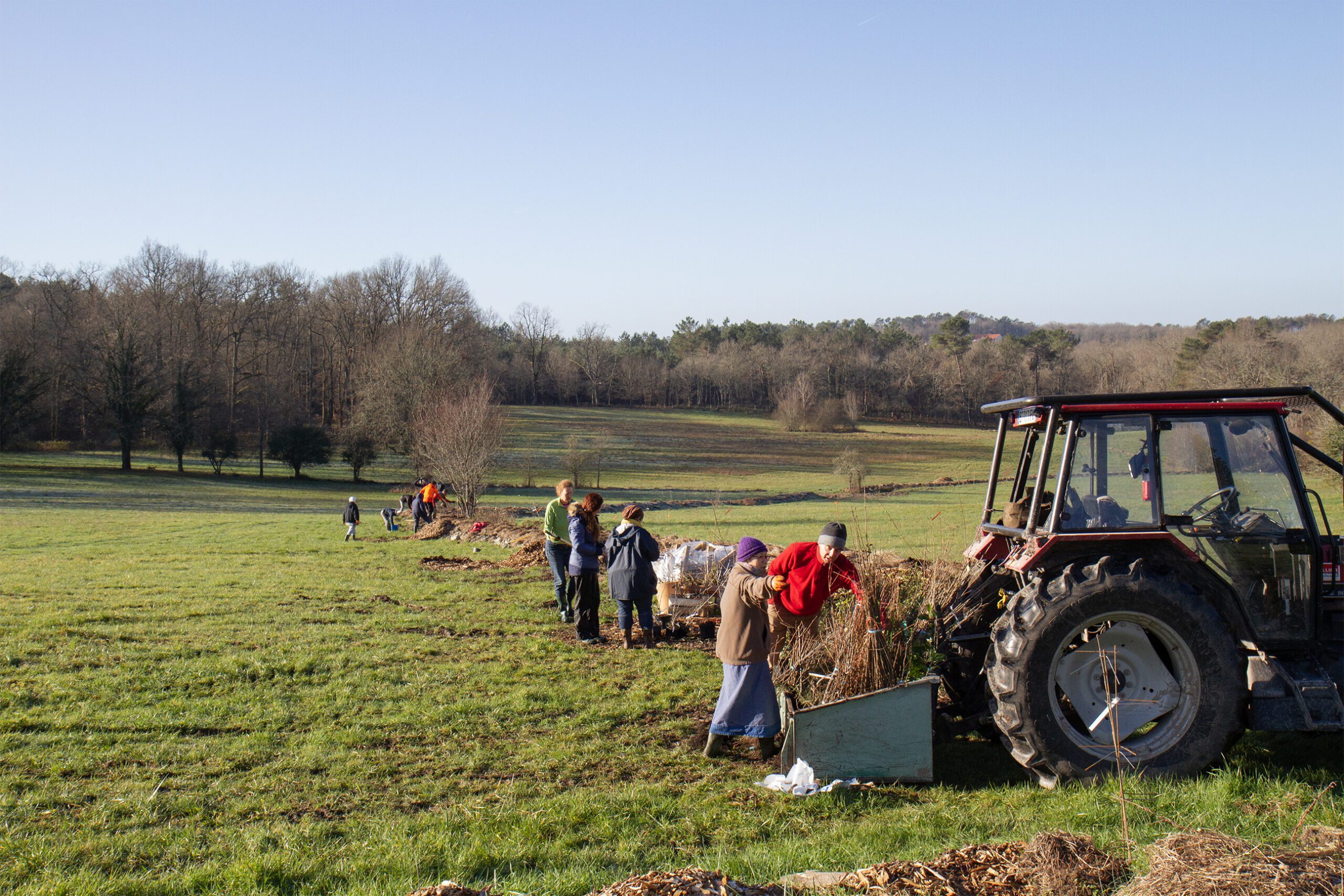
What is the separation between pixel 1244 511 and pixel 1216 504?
17 centimetres

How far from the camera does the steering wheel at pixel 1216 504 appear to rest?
18.3ft

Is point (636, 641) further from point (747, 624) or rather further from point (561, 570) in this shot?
point (747, 624)

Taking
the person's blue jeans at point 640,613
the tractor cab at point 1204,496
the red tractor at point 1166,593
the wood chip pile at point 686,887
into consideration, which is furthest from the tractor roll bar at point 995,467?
the wood chip pile at point 686,887

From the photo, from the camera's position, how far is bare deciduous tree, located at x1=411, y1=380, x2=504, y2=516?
29688mm

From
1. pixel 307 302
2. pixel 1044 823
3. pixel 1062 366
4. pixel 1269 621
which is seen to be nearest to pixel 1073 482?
pixel 1269 621

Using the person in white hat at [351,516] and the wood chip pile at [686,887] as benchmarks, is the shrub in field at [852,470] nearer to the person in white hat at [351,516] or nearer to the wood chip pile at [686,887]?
the person in white hat at [351,516]

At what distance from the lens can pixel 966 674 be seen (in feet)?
21.3

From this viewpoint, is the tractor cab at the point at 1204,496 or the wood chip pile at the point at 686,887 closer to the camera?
the wood chip pile at the point at 686,887

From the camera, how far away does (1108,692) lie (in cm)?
507

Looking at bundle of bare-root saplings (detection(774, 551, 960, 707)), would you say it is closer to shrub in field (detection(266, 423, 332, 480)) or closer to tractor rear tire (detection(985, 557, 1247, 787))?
tractor rear tire (detection(985, 557, 1247, 787))

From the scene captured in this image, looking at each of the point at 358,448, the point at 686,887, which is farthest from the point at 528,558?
the point at 358,448

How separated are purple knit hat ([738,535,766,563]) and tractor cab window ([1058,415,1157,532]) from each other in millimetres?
2021

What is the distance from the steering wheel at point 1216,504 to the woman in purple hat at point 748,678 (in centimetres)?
267

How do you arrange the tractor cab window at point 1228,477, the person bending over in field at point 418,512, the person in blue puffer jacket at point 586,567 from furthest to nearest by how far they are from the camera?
the person bending over in field at point 418,512
the person in blue puffer jacket at point 586,567
the tractor cab window at point 1228,477
